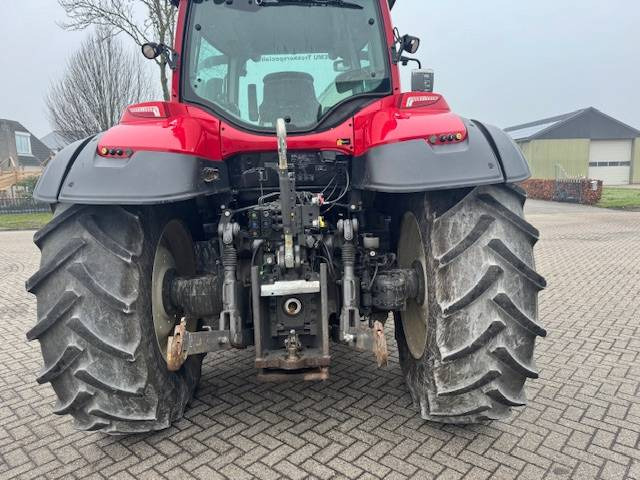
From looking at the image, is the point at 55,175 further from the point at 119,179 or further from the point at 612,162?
the point at 612,162

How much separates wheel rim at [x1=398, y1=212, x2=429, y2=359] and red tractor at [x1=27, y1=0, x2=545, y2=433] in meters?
0.02

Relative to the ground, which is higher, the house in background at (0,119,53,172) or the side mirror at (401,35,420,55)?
the house in background at (0,119,53,172)

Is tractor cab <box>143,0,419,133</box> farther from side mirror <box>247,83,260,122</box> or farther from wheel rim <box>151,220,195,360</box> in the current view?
wheel rim <box>151,220,195,360</box>

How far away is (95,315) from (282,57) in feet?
6.25

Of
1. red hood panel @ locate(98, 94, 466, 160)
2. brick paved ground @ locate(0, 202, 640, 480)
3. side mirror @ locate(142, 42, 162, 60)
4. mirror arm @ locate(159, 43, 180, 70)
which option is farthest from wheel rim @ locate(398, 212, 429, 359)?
side mirror @ locate(142, 42, 162, 60)

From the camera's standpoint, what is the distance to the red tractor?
2.52 m

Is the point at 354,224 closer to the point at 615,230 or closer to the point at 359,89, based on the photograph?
the point at 359,89

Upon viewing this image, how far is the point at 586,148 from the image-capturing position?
37.9m

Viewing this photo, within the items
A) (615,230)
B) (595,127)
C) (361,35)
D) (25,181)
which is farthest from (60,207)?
(595,127)

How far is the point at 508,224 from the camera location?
102 inches

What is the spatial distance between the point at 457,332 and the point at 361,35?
1978 millimetres

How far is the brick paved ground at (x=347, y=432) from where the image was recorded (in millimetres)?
2631

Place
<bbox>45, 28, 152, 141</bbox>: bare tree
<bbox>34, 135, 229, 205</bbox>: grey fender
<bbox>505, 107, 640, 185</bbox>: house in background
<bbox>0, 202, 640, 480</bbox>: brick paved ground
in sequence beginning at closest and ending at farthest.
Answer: <bbox>34, 135, 229, 205</bbox>: grey fender
<bbox>0, 202, 640, 480</bbox>: brick paved ground
<bbox>45, 28, 152, 141</bbox>: bare tree
<bbox>505, 107, 640, 185</bbox>: house in background

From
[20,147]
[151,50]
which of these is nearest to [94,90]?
[151,50]
